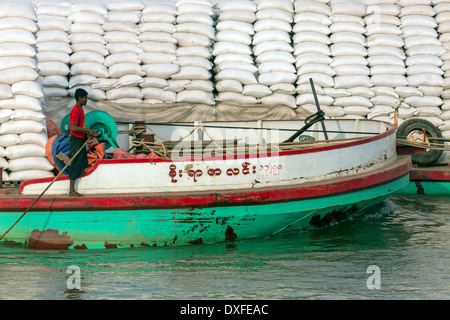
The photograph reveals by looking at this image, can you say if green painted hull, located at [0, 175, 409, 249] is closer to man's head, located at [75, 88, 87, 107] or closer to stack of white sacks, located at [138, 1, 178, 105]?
man's head, located at [75, 88, 87, 107]

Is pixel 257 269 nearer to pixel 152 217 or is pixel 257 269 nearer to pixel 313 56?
pixel 152 217

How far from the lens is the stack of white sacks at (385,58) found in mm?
10797

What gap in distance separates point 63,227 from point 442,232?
4631mm

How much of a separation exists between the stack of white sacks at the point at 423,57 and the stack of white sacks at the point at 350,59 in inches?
31.0

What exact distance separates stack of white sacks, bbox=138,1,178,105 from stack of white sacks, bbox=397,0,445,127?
165 inches

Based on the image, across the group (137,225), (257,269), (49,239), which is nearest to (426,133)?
(257,269)

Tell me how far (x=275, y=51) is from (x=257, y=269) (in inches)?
219

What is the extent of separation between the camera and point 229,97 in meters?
10.4

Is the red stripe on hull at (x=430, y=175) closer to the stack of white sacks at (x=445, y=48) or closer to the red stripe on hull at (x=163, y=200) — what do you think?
the stack of white sacks at (x=445, y=48)

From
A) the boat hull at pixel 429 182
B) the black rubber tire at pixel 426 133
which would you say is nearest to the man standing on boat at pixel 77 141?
the boat hull at pixel 429 182

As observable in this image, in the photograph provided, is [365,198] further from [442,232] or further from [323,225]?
[442,232]

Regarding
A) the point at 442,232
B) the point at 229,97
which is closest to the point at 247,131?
the point at 229,97

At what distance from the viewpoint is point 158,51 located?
10.6m

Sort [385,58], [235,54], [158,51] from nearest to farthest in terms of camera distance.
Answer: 1. [158,51]
2. [235,54]
3. [385,58]
